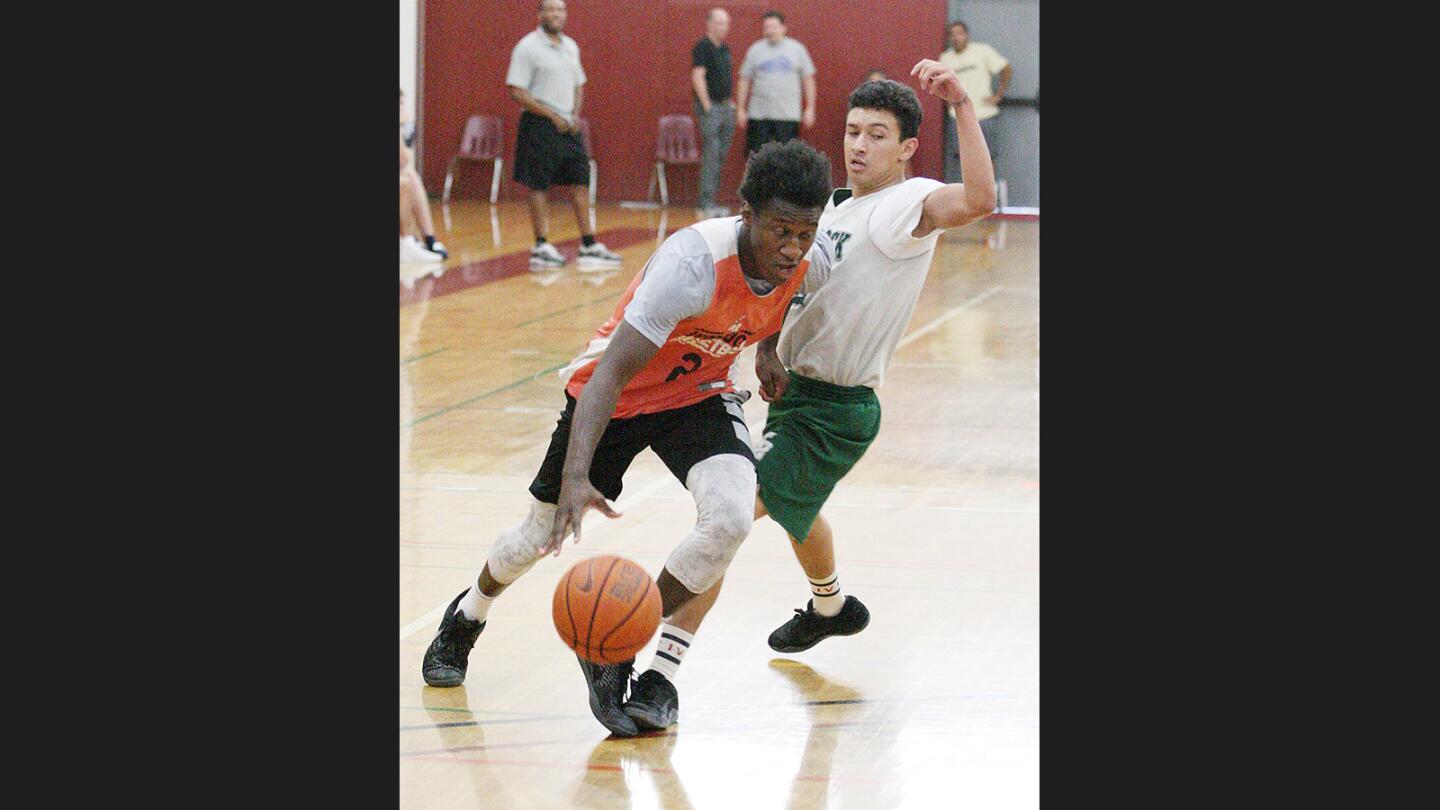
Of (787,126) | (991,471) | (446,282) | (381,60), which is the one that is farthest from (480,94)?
(381,60)

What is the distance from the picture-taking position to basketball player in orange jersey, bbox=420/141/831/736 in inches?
155

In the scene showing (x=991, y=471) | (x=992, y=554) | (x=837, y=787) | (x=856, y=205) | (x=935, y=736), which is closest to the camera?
(x=837, y=787)

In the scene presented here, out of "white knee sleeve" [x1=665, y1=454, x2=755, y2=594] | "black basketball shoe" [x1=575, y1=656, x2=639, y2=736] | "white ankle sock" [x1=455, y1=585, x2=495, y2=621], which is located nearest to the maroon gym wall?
"white ankle sock" [x1=455, y1=585, x2=495, y2=621]

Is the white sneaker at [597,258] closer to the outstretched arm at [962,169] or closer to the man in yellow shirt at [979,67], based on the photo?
the man in yellow shirt at [979,67]

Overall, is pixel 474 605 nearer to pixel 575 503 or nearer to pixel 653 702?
pixel 653 702

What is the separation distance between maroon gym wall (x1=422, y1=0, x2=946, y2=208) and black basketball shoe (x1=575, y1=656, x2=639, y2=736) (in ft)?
50.6

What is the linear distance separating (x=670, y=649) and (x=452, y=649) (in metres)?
0.65

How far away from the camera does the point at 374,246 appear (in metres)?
2.08

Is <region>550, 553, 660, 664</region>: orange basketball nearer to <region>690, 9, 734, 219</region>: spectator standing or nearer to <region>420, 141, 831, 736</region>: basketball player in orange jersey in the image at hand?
<region>420, 141, 831, 736</region>: basketball player in orange jersey

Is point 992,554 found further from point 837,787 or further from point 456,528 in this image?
point 837,787

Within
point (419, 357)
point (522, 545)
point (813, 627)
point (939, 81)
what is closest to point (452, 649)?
point (522, 545)

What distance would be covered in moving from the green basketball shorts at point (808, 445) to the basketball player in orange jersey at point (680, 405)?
243 millimetres

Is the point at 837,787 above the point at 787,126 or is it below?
below

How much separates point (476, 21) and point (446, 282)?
778 cm
